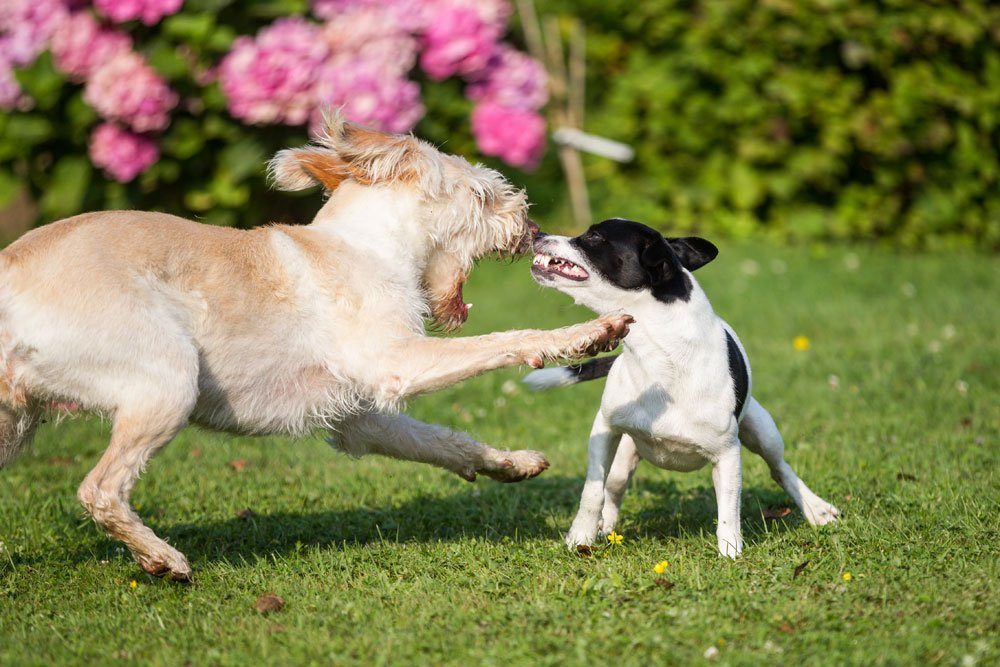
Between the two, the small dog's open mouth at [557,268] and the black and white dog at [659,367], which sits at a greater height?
the small dog's open mouth at [557,268]

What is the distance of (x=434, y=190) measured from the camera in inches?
185

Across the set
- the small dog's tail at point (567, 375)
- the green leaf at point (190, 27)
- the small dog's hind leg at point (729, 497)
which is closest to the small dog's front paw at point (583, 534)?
the small dog's hind leg at point (729, 497)

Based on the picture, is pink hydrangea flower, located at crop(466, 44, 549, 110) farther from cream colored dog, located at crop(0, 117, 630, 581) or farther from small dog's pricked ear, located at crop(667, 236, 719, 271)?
small dog's pricked ear, located at crop(667, 236, 719, 271)

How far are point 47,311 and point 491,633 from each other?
1880 mm

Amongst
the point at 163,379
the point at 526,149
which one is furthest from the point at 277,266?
the point at 526,149

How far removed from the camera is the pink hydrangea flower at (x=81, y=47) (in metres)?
9.38

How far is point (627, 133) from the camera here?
41.5 feet

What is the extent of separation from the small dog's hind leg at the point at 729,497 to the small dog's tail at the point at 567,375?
79cm

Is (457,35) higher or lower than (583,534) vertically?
lower

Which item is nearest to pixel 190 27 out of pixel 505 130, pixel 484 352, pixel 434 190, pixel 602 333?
pixel 505 130

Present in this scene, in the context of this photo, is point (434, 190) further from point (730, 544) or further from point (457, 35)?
point (457, 35)

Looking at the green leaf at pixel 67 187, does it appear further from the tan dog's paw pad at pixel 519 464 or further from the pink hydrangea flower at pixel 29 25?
the tan dog's paw pad at pixel 519 464

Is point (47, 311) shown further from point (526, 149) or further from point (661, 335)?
point (526, 149)

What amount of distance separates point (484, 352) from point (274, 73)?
5.97 metres
